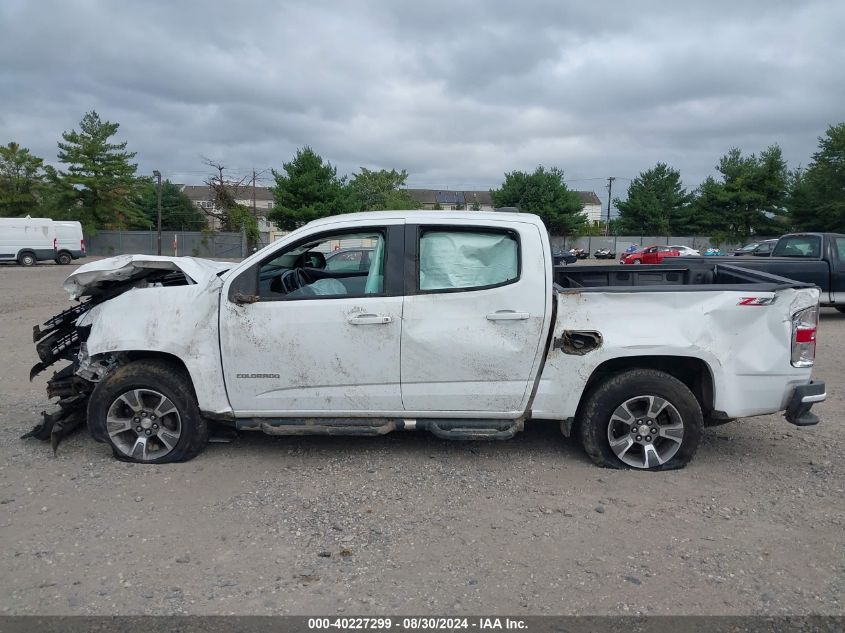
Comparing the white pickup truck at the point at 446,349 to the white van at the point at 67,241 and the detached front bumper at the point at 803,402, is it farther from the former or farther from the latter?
the white van at the point at 67,241

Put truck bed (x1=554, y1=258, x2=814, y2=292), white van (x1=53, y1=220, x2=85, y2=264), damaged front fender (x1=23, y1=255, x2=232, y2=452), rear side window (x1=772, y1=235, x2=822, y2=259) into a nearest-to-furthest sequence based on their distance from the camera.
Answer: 1. damaged front fender (x1=23, y1=255, x2=232, y2=452)
2. truck bed (x1=554, y1=258, x2=814, y2=292)
3. rear side window (x1=772, y1=235, x2=822, y2=259)
4. white van (x1=53, y1=220, x2=85, y2=264)

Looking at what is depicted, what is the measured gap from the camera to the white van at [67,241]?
31.9m

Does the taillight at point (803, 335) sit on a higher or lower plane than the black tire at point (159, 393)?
higher

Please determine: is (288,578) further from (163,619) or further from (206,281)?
(206,281)

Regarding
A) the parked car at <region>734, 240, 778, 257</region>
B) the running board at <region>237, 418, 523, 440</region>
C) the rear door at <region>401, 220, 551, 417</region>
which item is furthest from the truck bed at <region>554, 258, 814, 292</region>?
the parked car at <region>734, 240, 778, 257</region>

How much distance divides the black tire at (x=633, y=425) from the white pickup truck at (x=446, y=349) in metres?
0.01

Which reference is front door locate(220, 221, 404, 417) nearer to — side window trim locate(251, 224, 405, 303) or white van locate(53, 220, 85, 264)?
side window trim locate(251, 224, 405, 303)

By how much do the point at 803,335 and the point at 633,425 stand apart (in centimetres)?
128

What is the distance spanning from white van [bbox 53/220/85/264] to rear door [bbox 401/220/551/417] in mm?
32404

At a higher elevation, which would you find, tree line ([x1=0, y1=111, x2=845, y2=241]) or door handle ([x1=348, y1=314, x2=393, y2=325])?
tree line ([x1=0, y1=111, x2=845, y2=241])

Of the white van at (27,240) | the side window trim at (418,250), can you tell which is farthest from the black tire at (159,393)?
the white van at (27,240)

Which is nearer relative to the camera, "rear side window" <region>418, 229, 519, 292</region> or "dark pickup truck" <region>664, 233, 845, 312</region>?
"rear side window" <region>418, 229, 519, 292</region>

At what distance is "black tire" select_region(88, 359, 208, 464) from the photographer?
15.4ft

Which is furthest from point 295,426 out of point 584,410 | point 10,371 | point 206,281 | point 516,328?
point 10,371
